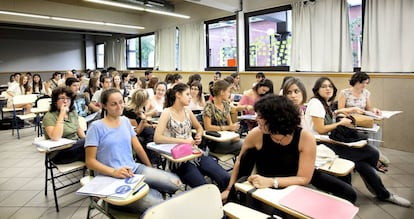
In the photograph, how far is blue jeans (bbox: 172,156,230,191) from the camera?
89.6 inches

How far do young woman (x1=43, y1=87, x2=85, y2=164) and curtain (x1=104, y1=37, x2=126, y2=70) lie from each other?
847 cm

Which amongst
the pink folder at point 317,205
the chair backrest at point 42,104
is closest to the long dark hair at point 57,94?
the pink folder at point 317,205

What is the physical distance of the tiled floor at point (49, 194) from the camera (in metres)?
2.67

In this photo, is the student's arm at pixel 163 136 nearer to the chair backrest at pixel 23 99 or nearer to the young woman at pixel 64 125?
the young woman at pixel 64 125

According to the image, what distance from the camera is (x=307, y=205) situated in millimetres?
1337

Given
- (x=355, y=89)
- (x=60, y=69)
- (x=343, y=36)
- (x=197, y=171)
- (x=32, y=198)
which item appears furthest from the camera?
(x=60, y=69)

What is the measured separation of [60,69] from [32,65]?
41.7 inches

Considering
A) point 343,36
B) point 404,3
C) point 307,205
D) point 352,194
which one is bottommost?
point 352,194

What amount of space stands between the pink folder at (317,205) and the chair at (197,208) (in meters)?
0.16

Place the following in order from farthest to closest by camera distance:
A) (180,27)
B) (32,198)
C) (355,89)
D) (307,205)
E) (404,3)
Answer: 1. (180,27)
2. (404,3)
3. (355,89)
4. (32,198)
5. (307,205)

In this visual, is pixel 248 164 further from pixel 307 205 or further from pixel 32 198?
pixel 32 198

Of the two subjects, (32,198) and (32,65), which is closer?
(32,198)

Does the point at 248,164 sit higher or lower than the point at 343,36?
lower

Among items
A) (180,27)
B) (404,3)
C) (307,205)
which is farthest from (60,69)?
(307,205)
